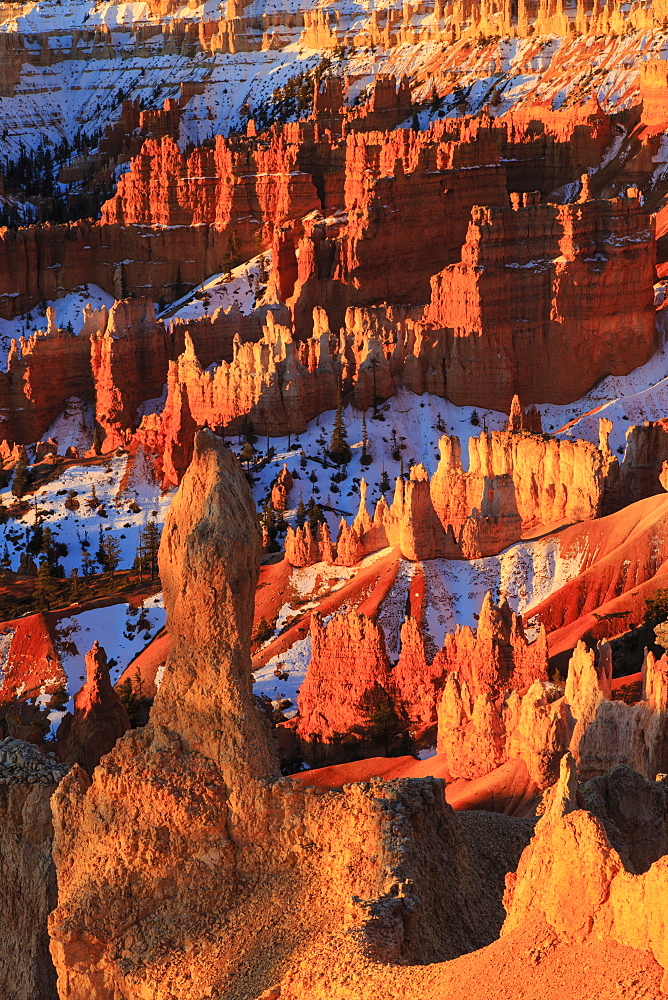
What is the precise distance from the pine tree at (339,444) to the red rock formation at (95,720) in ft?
105

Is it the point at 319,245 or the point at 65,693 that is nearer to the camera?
the point at 65,693

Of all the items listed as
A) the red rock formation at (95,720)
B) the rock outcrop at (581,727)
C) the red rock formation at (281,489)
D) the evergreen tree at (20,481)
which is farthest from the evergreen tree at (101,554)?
the rock outcrop at (581,727)

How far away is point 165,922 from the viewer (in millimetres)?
24359

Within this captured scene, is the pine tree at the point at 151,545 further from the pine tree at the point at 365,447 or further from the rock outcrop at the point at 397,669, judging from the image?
the rock outcrop at the point at 397,669

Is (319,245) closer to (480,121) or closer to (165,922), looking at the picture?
(480,121)

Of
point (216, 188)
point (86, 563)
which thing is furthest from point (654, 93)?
point (86, 563)

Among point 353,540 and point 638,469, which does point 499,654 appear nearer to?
point 353,540

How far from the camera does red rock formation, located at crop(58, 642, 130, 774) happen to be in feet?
149

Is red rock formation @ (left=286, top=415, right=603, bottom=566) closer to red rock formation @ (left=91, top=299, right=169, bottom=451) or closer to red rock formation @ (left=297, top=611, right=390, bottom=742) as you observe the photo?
red rock formation @ (left=297, top=611, right=390, bottom=742)

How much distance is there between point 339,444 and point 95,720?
117 ft

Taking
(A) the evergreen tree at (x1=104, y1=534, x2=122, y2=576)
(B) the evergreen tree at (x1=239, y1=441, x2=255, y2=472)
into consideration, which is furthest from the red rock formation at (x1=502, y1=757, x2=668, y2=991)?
(B) the evergreen tree at (x1=239, y1=441, x2=255, y2=472)

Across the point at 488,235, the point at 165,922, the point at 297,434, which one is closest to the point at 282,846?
the point at 165,922

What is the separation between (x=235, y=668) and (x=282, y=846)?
252 centimetres

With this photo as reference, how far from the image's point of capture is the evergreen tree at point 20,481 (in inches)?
3236
